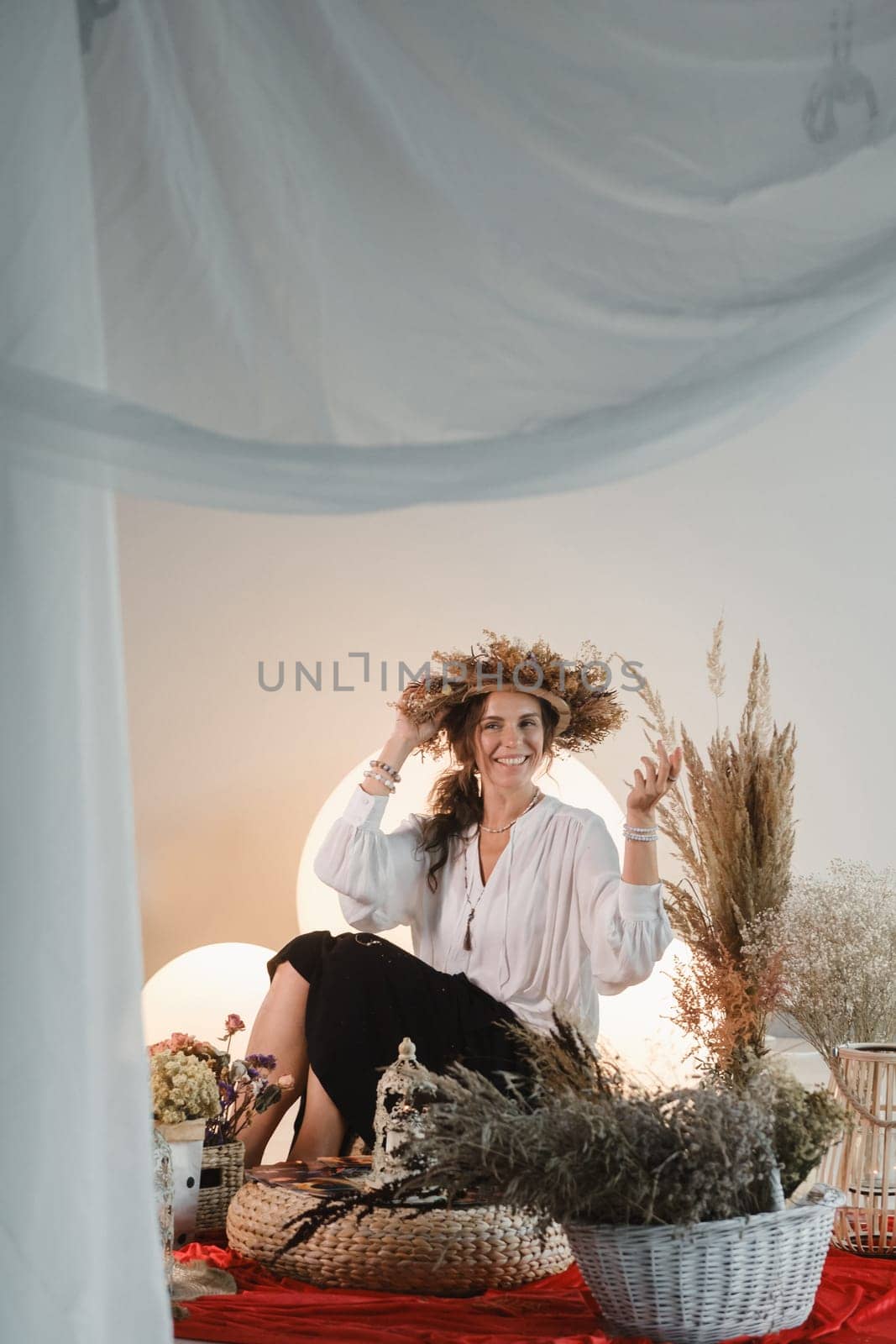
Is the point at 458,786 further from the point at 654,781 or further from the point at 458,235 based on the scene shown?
the point at 458,235

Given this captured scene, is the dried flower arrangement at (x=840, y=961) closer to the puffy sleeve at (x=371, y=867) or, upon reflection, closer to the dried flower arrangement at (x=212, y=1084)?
the puffy sleeve at (x=371, y=867)

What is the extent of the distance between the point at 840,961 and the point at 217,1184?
1.31 metres

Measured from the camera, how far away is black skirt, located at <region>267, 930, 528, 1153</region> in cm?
286

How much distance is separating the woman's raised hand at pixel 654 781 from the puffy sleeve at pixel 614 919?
0.14m

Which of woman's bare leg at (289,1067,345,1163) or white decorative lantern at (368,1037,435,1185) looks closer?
white decorative lantern at (368,1037,435,1185)

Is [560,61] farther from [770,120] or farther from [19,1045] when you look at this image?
[19,1045]

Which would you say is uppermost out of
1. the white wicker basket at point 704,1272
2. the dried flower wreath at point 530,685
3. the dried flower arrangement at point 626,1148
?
the dried flower wreath at point 530,685

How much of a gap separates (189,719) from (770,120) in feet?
8.74

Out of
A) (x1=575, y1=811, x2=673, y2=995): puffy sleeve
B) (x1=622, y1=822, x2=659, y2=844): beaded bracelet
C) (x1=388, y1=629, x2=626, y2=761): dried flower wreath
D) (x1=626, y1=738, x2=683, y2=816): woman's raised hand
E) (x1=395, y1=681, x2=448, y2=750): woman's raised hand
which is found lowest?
(x1=575, y1=811, x2=673, y2=995): puffy sleeve

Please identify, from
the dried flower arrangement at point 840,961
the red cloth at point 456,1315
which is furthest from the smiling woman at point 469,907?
the red cloth at point 456,1315

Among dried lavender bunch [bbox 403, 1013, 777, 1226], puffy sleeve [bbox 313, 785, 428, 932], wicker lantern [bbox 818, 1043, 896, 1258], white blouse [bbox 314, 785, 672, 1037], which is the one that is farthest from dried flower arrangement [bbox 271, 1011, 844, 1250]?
puffy sleeve [bbox 313, 785, 428, 932]

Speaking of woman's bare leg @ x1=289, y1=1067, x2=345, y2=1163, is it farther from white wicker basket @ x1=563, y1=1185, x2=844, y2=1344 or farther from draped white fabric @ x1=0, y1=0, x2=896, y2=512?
draped white fabric @ x1=0, y1=0, x2=896, y2=512

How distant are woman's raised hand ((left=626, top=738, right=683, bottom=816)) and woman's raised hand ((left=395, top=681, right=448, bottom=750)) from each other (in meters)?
→ 0.49

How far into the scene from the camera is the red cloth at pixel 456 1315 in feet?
6.66
